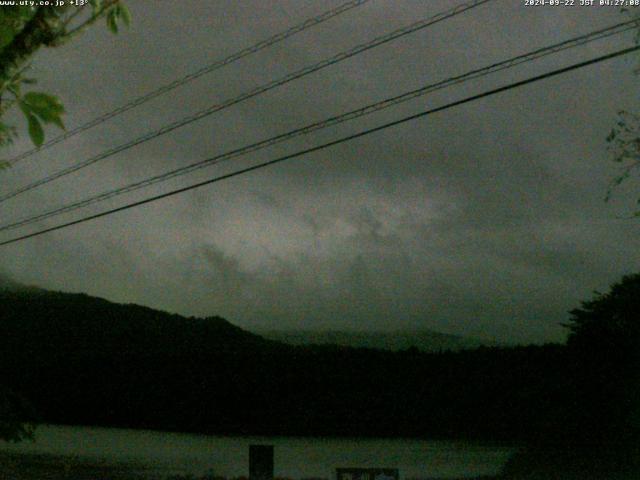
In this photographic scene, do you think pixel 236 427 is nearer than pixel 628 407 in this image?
No

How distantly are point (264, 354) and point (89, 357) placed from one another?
6506 mm

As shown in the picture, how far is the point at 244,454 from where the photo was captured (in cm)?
1755

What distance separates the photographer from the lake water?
1504 cm

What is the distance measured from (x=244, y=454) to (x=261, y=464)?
951cm

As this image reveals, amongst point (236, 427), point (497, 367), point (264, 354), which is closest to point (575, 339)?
point (497, 367)

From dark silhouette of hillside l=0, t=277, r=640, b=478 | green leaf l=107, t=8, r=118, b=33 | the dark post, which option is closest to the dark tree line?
dark silhouette of hillside l=0, t=277, r=640, b=478

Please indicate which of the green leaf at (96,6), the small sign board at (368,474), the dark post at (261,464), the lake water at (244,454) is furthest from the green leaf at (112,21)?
the lake water at (244,454)

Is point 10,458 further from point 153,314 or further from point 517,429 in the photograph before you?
point 517,429

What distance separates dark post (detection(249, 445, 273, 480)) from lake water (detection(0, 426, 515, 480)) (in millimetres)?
4343

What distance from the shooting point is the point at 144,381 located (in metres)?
22.0

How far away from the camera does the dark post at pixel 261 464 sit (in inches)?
330

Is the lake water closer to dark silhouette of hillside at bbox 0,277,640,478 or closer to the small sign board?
dark silhouette of hillside at bbox 0,277,640,478

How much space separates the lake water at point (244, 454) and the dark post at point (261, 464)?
4343mm

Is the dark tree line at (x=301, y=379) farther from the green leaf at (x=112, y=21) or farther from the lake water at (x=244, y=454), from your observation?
the green leaf at (x=112, y=21)
